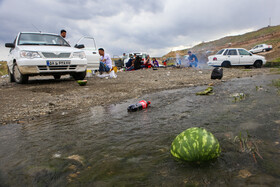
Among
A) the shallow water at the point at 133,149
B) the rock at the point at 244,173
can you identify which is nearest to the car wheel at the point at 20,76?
the shallow water at the point at 133,149

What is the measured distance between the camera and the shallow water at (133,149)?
155cm

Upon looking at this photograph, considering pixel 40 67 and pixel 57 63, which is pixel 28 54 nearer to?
pixel 40 67

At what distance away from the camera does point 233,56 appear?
14.9m

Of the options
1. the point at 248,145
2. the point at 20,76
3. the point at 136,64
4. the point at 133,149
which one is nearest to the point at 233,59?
the point at 136,64

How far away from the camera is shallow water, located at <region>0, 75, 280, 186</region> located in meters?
1.55

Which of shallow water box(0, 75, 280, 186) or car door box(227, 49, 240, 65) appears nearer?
shallow water box(0, 75, 280, 186)

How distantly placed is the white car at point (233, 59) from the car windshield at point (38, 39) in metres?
11.3

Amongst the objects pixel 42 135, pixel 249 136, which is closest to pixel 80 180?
pixel 42 135

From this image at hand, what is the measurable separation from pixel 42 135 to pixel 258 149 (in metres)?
2.57

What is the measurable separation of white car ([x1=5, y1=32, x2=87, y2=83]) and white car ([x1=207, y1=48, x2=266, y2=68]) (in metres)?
10.9

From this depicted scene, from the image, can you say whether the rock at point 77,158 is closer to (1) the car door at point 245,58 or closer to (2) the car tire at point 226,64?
(2) the car tire at point 226,64

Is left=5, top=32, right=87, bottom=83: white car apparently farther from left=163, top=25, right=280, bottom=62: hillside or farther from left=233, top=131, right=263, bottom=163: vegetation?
left=163, top=25, right=280, bottom=62: hillside

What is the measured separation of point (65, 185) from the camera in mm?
1512

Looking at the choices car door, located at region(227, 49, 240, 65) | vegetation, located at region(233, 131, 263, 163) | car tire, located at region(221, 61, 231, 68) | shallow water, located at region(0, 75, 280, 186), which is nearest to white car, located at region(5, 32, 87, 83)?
shallow water, located at region(0, 75, 280, 186)
